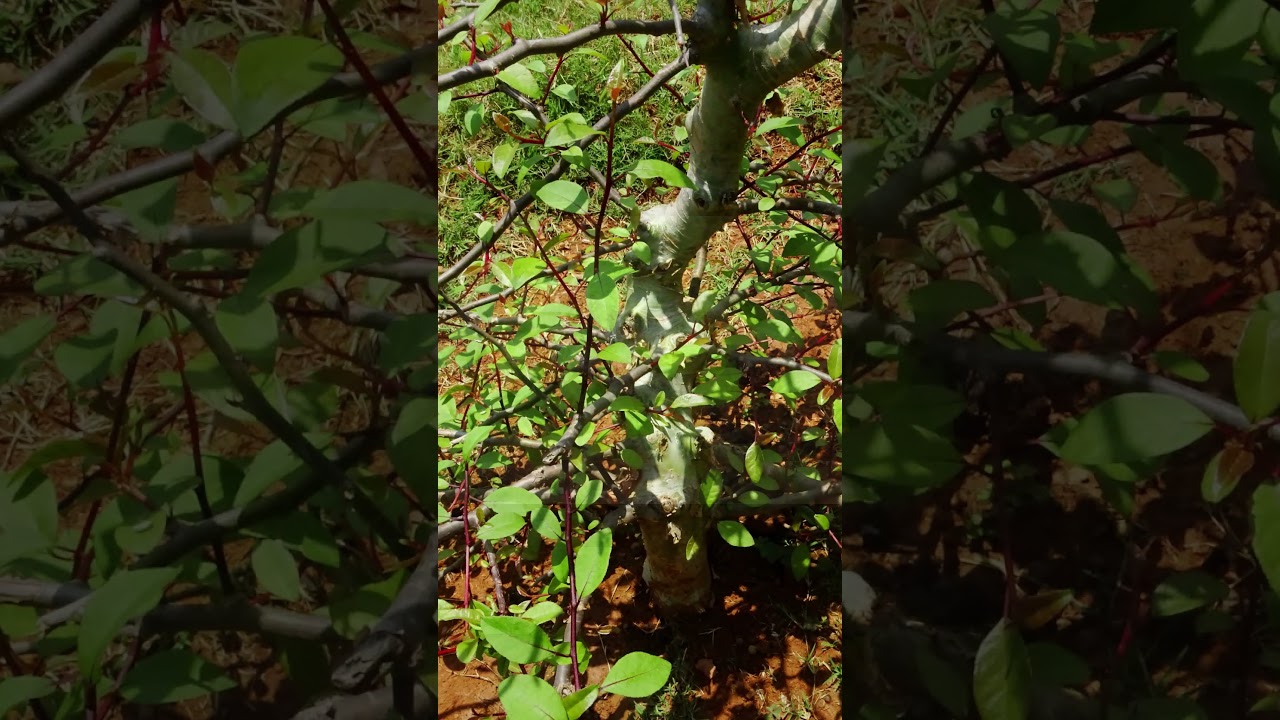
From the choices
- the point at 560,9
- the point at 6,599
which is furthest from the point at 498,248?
the point at 6,599

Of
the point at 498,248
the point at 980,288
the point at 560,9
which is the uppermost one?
the point at 560,9

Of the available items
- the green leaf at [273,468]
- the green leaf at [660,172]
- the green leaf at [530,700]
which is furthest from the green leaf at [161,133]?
the green leaf at [660,172]

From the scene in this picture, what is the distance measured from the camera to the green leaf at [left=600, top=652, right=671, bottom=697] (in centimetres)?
75

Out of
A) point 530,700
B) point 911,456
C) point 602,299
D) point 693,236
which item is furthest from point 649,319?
point 911,456

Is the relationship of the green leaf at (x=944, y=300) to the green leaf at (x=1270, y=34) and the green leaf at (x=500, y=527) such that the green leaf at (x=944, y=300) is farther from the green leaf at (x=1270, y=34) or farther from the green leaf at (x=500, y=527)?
the green leaf at (x=500, y=527)

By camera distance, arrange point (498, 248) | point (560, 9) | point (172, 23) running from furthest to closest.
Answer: point (560, 9), point (498, 248), point (172, 23)

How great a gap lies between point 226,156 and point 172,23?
52 mm

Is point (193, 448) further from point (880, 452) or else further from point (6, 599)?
point (880, 452)

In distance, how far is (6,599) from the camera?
356 millimetres

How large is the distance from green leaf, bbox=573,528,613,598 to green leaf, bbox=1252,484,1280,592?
60 centimetres

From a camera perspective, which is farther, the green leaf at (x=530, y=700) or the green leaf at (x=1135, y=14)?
the green leaf at (x=530, y=700)

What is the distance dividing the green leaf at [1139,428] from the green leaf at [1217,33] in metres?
0.13

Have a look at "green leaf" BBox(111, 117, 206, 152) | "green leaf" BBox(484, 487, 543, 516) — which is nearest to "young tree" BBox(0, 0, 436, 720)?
"green leaf" BBox(111, 117, 206, 152)

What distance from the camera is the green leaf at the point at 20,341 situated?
0.34m
